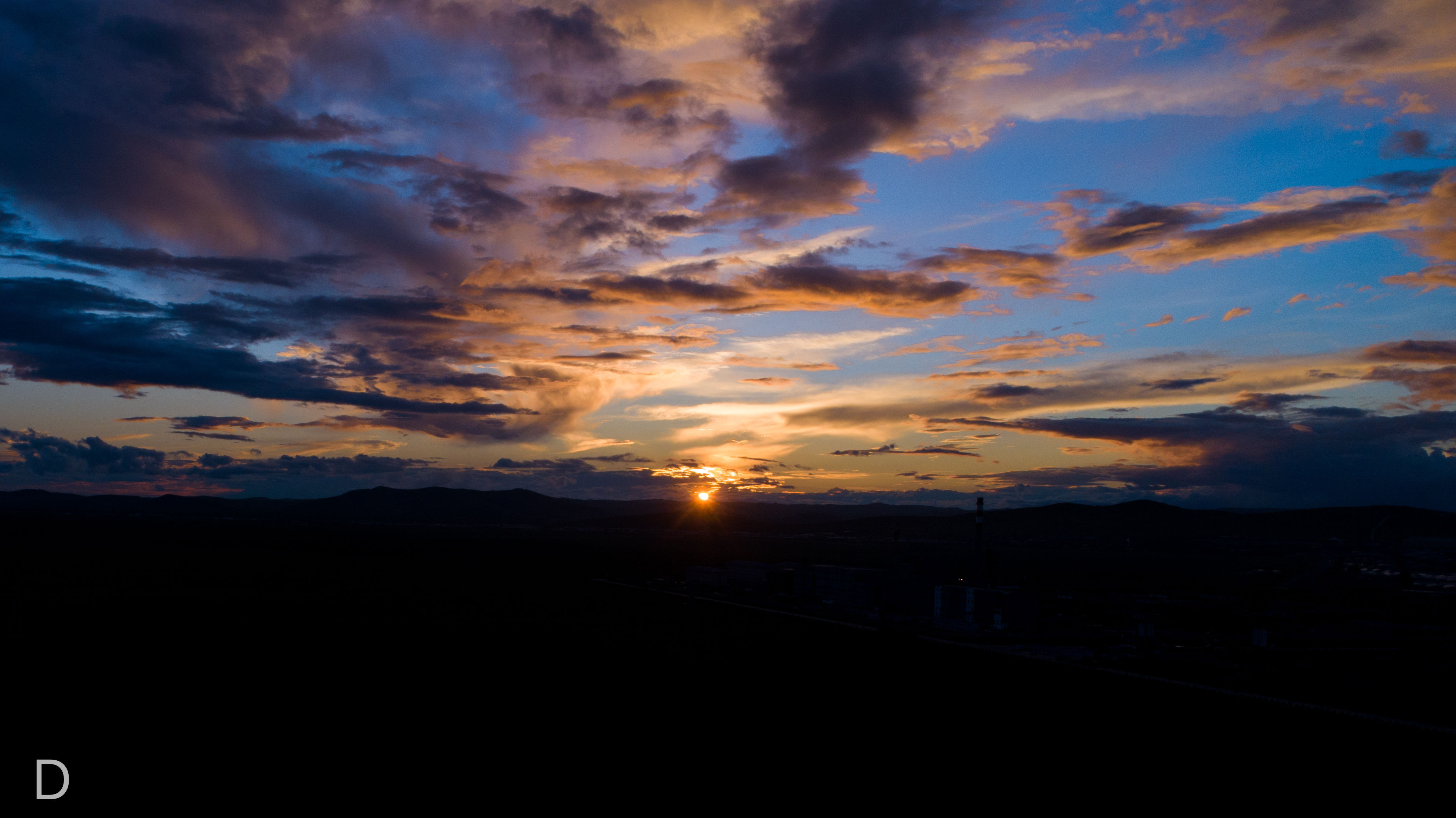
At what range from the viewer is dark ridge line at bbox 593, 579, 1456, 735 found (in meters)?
38.2

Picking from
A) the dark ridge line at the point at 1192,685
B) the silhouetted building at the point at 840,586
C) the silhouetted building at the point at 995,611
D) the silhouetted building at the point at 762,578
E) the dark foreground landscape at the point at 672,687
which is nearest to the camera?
the dark foreground landscape at the point at 672,687

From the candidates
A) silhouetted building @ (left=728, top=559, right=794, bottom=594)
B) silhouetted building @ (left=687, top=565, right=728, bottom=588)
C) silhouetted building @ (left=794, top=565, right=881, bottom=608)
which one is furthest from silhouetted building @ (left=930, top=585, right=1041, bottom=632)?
silhouetted building @ (left=687, top=565, right=728, bottom=588)

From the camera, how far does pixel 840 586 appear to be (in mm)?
92688

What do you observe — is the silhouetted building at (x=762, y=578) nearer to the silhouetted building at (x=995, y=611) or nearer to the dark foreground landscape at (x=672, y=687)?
the dark foreground landscape at (x=672, y=687)

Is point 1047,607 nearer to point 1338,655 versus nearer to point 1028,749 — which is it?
point 1338,655

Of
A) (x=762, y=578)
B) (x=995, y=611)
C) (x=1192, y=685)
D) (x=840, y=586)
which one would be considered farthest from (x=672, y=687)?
(x=762, y=578)

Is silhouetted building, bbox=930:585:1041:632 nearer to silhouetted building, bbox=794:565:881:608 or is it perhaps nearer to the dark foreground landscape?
the dark foreground landscape

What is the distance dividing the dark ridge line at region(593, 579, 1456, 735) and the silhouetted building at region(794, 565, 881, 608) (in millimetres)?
12509

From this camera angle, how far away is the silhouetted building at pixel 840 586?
290 feet

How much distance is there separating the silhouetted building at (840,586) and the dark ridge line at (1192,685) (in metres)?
12.5

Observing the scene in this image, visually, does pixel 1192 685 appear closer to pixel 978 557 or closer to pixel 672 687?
pixel 672 687

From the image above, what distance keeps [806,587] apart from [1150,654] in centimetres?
4963

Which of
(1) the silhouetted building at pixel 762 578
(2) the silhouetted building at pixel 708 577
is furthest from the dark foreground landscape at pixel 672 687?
(2) the silhouetted building at pixel 708 577

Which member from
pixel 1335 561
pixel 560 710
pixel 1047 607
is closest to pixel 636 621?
pixel 560 710
